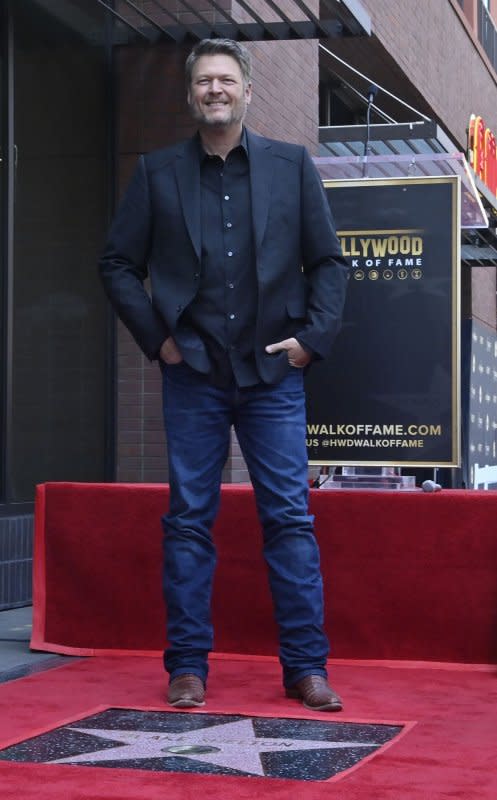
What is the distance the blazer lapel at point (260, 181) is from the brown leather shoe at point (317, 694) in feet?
4.38

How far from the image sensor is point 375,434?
19.3 feet

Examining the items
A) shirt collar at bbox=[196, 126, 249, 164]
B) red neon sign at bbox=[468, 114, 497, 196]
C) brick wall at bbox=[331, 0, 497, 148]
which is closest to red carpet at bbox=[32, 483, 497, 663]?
shirt collar at bbox=[196, 126, 249, 164]

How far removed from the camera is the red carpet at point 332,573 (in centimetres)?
544

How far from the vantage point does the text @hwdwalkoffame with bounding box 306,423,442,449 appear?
19.2 feet

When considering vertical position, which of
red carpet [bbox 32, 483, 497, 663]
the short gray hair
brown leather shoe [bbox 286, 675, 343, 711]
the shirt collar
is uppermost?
the short gray hair

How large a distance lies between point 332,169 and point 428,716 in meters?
6.17

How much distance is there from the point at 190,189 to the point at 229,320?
0.44m

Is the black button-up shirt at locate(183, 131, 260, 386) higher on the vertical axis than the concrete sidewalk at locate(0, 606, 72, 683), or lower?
higher

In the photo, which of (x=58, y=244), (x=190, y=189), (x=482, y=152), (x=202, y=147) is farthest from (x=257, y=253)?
(x=482, y=152)

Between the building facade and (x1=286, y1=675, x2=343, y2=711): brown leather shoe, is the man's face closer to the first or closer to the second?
(x1=286, y1=675, x2=343, y2=711): brown leather shoe

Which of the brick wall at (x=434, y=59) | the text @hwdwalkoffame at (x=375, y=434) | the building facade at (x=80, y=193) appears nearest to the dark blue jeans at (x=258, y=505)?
the text @hwdwalkoffame at (x=375, y=434)

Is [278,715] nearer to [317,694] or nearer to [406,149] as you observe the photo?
[317,694]

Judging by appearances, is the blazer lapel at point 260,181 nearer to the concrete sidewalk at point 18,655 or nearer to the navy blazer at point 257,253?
the navy blazer at point 257,253

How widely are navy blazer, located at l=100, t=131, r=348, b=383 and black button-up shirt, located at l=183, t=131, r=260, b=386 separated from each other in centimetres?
4
